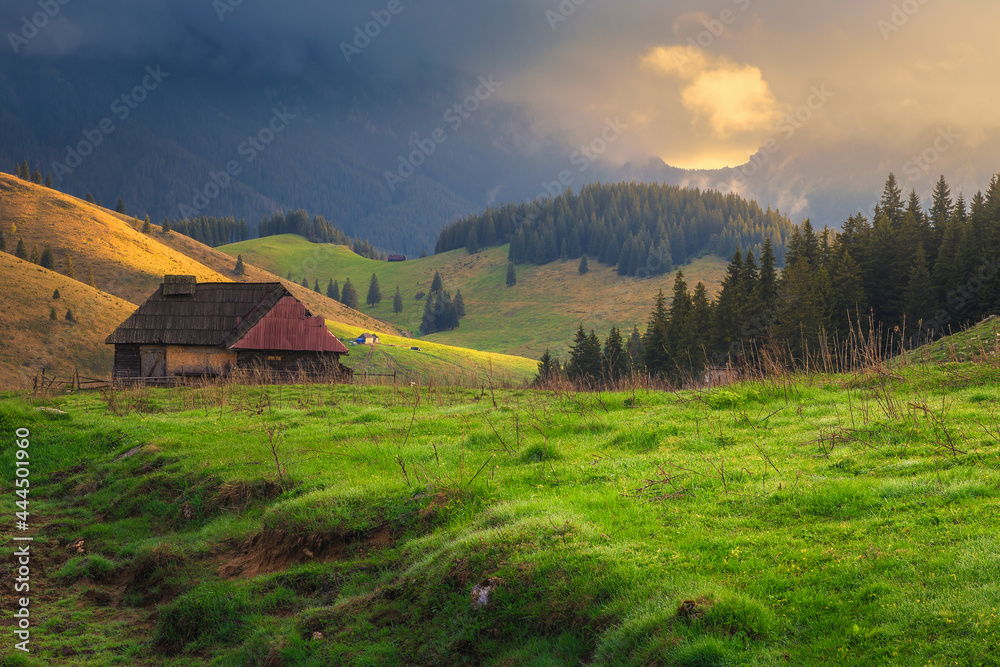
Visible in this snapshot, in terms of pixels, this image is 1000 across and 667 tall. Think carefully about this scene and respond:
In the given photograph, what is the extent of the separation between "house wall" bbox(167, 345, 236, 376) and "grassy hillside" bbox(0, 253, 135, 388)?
34629 mm

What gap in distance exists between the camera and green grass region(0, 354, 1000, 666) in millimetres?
6230

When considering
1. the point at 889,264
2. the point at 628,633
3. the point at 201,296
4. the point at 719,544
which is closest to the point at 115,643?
the point at 628,633

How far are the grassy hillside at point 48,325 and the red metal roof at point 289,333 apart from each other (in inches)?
1554

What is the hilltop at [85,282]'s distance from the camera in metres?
82.1

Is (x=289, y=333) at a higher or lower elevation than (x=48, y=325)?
lower

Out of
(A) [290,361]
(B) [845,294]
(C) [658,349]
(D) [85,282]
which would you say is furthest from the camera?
(D) [85,282]

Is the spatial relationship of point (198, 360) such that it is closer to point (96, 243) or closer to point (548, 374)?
point (548, 374)

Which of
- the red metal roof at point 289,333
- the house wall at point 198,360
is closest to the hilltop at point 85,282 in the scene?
the red metal roof at point 289,333

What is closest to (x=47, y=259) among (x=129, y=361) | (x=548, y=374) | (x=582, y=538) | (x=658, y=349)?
(x=129, y=361)

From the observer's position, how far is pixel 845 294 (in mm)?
56375

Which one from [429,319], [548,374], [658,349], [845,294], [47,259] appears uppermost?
[47,259]

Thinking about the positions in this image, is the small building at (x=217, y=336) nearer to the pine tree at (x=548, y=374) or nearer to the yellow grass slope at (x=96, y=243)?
the pine tree at (x=548, y=374)

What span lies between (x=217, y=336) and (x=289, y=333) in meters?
5.13

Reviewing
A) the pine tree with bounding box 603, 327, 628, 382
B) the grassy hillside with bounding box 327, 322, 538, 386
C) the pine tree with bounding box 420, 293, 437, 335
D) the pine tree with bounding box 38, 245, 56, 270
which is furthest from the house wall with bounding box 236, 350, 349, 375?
the pine tree with bounding box 420, 293, 437, 335
